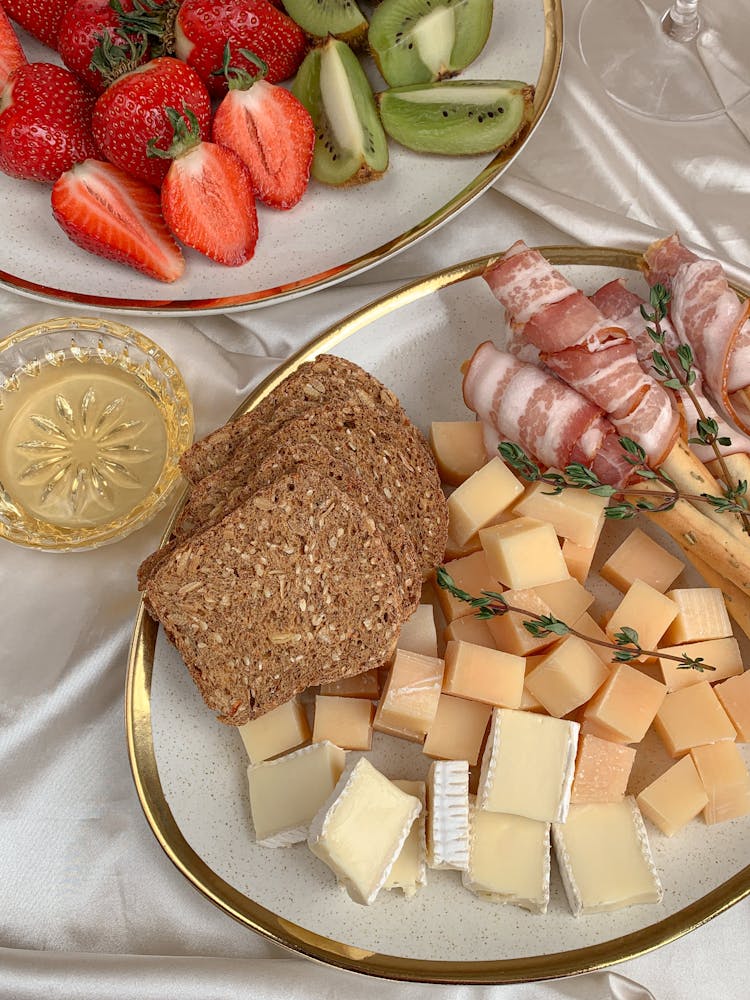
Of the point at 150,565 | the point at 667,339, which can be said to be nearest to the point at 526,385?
the point at 667,339

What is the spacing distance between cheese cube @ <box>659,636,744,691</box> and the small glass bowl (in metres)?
0.82

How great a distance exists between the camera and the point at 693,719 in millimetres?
1376

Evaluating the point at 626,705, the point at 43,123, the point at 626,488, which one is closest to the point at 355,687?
the point at 626,705

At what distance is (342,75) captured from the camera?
5.84ft

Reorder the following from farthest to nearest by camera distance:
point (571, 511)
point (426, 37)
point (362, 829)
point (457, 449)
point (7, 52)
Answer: point (7, 52)
point (426, 37)
point (457, 449)
point (571, 511)
point (362, 829)

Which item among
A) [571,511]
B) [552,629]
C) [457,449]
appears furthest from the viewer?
[457,449]

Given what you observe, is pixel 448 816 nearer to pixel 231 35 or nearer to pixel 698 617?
pixel 698 617

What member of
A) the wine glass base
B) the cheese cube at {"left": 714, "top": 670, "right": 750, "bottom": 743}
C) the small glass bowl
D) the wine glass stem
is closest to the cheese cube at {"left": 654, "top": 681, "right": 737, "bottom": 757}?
the cheese cube at {"left": 714, "top": 670, "right": 750, "bottom": 743}

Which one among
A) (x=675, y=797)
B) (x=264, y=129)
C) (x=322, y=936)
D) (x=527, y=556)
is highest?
(x=264, y=129)

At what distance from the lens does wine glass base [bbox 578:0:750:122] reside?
195 centimetres

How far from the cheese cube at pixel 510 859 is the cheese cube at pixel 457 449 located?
0.53 meters

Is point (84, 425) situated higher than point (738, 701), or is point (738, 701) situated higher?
point (84, 425)

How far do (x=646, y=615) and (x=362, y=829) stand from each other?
51 centimetres

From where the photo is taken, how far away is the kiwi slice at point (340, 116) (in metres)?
1.75
